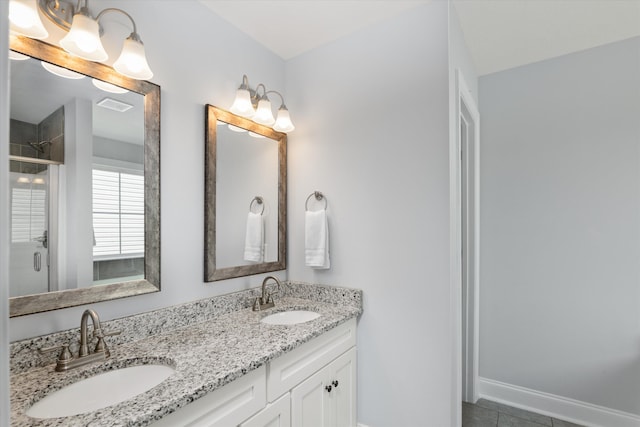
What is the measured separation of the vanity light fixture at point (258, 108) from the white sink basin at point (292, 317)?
116cm

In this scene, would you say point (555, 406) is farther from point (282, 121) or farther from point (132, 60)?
point (132, 60)

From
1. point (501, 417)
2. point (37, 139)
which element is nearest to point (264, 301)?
point (37, 139)

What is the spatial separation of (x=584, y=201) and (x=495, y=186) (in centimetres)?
53

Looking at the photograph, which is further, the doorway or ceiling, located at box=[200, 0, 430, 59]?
the doorway

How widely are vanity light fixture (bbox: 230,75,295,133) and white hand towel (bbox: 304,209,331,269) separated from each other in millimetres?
610

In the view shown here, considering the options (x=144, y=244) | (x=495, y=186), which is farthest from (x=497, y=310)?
(x=144, y=244)

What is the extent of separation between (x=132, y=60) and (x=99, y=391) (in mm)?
1261

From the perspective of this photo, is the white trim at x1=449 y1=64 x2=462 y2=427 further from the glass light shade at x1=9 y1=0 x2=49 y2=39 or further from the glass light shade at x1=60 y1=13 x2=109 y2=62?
the glass light shade at x1=9 y1=0 x2=49 y2=39

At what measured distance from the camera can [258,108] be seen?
189cm

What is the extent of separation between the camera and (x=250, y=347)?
4.18ft

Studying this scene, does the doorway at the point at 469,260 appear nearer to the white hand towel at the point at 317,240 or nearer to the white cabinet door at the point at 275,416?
the white hand towel at the point at 317,240

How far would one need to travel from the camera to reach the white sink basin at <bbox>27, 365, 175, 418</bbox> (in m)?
0.95

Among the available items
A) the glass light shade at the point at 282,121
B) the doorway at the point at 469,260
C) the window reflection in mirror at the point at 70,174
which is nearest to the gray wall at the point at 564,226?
the doorway at the point at 469,260

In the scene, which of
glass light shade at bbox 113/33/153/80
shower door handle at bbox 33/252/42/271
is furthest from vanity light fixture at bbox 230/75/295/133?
shower door handle at bbox 33/252/42/271
